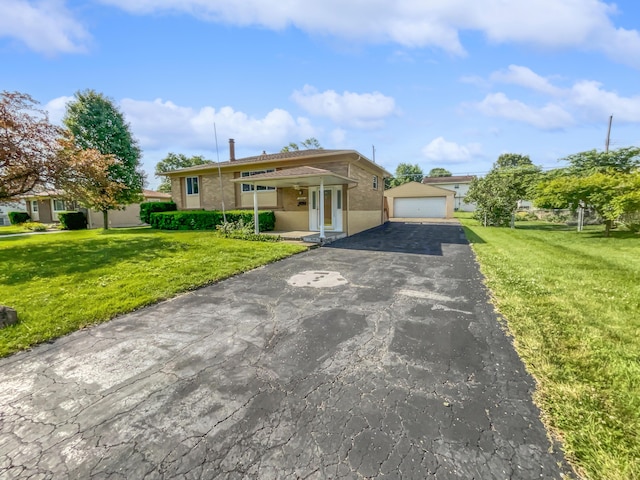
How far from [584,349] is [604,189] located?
15.4 meters

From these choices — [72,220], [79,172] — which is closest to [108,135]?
[72,220]

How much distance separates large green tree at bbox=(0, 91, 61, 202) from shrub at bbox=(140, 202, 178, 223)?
855 cm

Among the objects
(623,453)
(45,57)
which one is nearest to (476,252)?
(623,453)

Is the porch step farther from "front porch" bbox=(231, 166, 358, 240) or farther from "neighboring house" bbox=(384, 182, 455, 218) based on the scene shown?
"neighboring house" bbox=(384, 182, 455, 218)

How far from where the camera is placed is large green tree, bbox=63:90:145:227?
708 inches

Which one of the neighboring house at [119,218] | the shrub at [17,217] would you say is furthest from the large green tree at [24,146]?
the shrub at [17,217]

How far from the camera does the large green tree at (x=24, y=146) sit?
9.35m

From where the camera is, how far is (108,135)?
18844 millimetres

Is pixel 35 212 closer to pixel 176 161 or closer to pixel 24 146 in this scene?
pixel 176 161

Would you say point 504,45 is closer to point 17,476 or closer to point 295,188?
point 295,188

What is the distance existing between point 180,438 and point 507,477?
7.07 feet

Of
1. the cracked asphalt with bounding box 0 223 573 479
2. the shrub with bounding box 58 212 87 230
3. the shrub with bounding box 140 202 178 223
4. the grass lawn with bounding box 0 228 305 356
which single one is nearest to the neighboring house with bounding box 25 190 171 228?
the shrub with bounding box 58 212 87 230

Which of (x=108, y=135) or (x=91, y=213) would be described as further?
(x=91, y=213)

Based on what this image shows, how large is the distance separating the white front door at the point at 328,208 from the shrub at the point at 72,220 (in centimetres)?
1978
